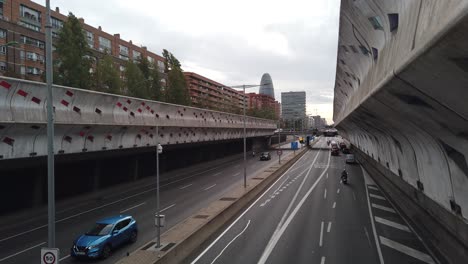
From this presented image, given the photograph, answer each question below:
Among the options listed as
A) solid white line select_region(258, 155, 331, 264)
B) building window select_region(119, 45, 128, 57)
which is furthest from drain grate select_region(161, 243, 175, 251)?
building window select_region(119, 45, 128, 57)

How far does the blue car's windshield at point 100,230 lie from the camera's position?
15444 mm

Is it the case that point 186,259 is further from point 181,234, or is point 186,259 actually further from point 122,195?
point 122,195

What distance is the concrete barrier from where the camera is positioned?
13.3 m

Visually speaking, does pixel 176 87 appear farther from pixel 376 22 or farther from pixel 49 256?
pixel 49 256

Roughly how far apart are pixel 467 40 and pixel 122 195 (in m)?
31.4

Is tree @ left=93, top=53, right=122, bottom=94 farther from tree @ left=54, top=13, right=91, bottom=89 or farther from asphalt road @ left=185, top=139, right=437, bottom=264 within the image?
asphalt road @ left=185, top=139, right=437, bottom=264

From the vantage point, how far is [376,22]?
509 inches

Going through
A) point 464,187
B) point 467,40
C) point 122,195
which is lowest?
point 122,195

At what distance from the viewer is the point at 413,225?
778 inches

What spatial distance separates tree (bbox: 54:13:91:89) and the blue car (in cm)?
2061

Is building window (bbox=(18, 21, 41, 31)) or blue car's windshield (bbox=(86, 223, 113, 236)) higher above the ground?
building window (bbox=(18, 21, 41, 31))

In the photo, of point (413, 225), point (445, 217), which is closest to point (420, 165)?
point (445, 217)

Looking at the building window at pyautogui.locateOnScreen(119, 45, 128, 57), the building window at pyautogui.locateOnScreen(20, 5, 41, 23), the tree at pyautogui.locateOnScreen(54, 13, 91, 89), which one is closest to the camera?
the tree at pyautogui.locateOnScreen(54, 13, 91, 89)

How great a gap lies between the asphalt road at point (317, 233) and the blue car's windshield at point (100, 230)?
472 cm
